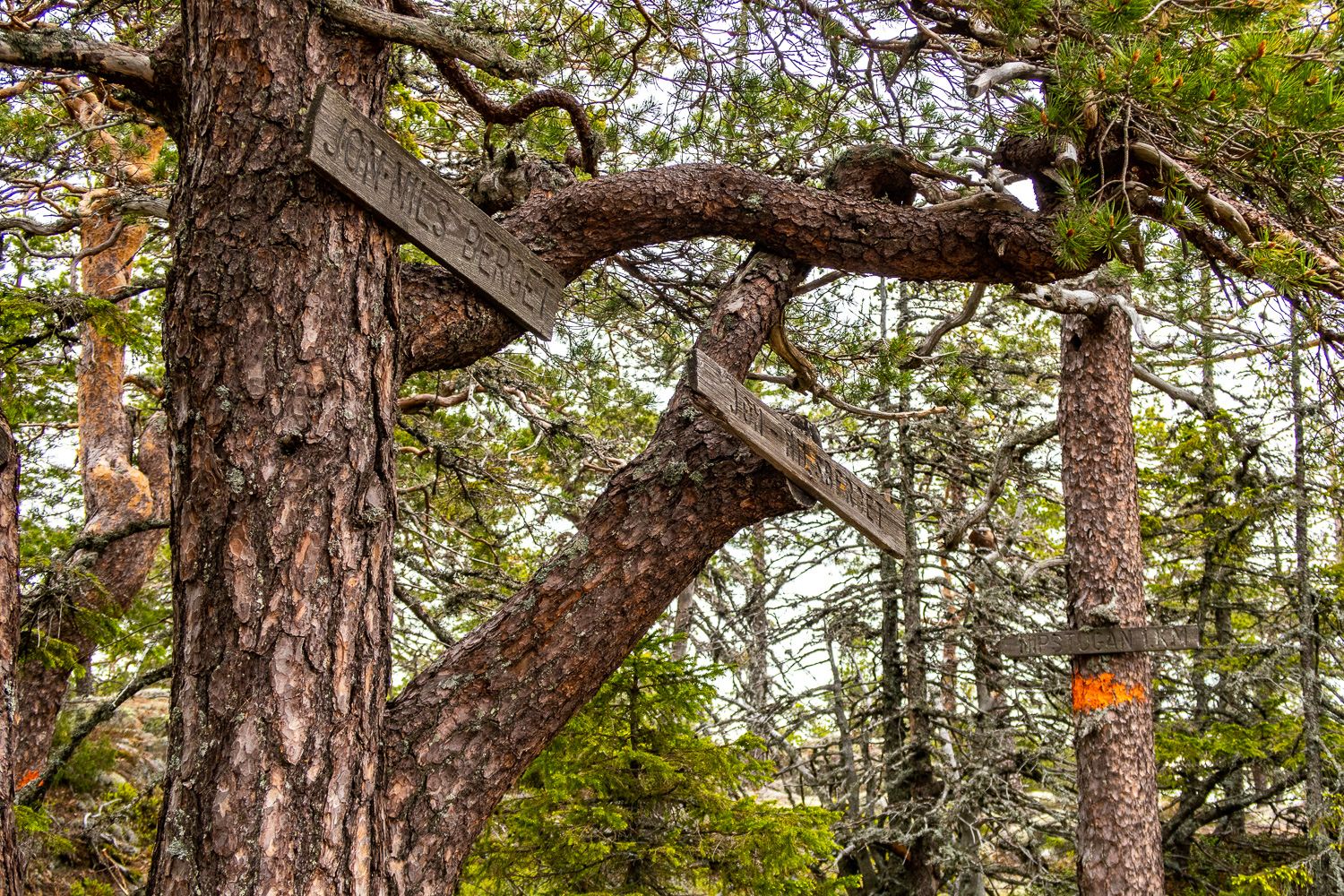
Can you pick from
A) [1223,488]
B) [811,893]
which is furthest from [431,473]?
[1223,488]

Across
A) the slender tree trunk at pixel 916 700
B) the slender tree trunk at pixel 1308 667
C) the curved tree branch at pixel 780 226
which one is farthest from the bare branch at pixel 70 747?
the slender tree trunk at pixel 1308 667

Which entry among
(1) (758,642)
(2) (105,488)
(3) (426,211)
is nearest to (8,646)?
(3) (426,211)

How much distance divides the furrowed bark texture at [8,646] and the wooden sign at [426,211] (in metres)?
1.09

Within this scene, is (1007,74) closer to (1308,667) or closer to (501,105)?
(501,105)

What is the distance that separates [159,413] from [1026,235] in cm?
697

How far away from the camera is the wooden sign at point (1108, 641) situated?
527 centimetres

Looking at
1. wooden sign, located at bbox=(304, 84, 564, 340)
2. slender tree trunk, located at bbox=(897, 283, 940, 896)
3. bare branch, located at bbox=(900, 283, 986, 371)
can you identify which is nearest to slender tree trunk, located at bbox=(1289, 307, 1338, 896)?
slender tree trunk, located at bbox=(897, 283, 940, 896)

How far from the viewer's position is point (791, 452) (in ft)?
8.07

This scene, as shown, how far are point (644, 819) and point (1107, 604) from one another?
331 centimetres

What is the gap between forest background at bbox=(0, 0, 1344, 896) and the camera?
3.00 meters

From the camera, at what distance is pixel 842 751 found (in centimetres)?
779

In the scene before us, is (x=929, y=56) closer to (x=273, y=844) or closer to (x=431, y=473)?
(x=273, y=844)

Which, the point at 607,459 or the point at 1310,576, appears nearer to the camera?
the point at 607,459

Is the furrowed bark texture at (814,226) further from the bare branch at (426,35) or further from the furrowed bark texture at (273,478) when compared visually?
the furrowed bark texture at (273,478)
